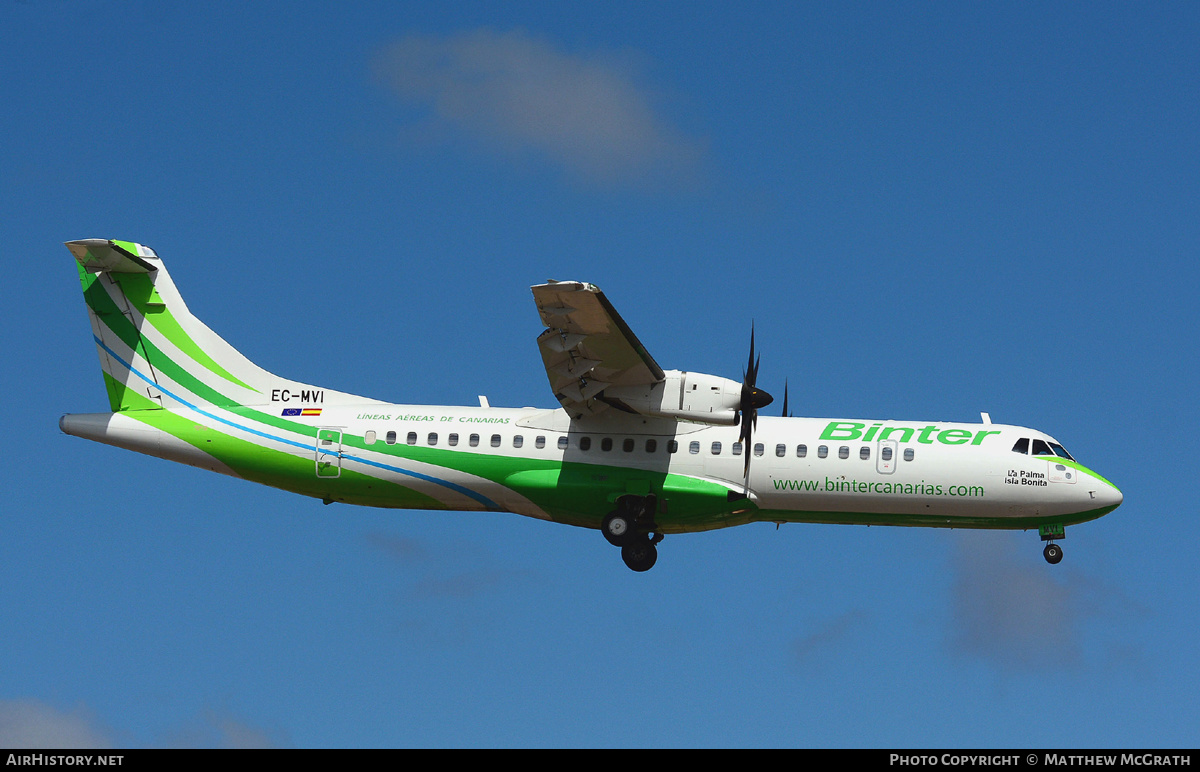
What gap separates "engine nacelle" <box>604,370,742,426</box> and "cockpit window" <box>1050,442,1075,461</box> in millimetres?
7245

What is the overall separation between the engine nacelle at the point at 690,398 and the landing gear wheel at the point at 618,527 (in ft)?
8.33

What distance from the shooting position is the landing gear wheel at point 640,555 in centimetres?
2983

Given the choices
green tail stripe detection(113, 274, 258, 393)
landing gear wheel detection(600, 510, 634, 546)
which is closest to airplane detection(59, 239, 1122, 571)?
landing gear wheel detection(600, 510, 634, 546)

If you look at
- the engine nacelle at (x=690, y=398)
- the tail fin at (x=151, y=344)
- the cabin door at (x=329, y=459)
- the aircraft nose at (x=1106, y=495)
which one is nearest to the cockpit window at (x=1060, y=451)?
the aircraft nose at (x=1106, y=495)

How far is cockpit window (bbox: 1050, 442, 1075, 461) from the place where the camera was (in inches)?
1153

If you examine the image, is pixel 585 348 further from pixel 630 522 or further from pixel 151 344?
pixel 151 344

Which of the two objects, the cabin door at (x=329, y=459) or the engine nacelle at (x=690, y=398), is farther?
the cabin door at (x=329, y=459)

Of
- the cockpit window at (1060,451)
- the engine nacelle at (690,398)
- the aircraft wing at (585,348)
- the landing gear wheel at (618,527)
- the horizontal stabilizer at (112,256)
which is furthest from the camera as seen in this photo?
the horizontal stabilizer at (112,256)

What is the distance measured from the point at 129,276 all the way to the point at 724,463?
14939mm

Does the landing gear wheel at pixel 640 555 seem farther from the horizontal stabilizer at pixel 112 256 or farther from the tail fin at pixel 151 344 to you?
the horizontal stabilizer at pixel 112 256

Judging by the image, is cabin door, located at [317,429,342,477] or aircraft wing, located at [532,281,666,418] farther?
cabin door, located at [317,429,342,477]

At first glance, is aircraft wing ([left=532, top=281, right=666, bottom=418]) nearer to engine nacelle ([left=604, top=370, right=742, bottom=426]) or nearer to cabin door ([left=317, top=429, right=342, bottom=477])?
engine nacelle ([left=604, top=370, right=742, bottom=426])
